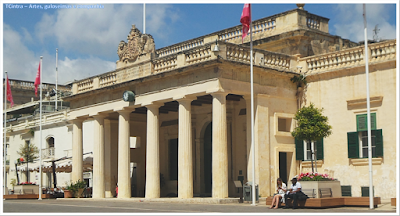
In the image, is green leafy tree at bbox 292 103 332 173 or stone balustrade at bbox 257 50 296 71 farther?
stone balustrade at bbox 257 50 296 71

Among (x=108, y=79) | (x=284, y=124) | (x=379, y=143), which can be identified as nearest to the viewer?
(x=379, y=143)

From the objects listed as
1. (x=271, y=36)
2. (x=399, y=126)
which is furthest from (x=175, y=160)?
(x=399, y=126)

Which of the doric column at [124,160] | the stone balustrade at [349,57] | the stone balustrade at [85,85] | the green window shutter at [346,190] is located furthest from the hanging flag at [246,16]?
the stone balustrade at [85,85]

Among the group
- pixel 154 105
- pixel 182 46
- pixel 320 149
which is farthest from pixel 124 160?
pixel 320 149

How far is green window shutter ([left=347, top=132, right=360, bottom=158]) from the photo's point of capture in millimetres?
23634

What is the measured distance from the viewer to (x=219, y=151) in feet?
75.9

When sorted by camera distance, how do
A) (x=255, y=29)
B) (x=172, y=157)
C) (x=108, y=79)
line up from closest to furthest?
(x=255, y=29), (x=108, y=79), (x=172, y=157)

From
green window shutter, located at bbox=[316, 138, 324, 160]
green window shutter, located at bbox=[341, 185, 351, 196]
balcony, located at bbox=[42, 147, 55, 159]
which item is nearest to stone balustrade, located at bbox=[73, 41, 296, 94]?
green window shutter, located at bbox=[316, 138, 324, 160]

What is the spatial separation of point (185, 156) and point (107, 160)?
28.4 feet

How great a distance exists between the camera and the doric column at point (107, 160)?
101 ft

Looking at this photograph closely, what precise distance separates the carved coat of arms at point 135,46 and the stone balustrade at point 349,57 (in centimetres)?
706

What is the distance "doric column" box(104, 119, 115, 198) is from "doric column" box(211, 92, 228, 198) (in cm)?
928

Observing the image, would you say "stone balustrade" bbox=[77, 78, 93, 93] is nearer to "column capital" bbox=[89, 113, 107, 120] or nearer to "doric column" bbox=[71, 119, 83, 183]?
"column capital" bbox=[89, 113, 107, 120]

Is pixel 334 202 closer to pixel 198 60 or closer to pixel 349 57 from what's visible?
pixel 349 57
